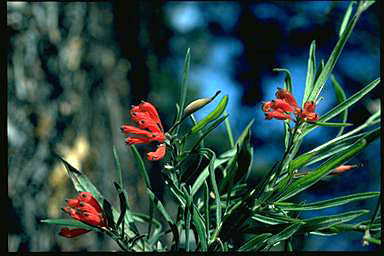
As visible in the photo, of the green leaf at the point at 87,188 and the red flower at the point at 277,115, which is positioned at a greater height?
the red flower at the point at 277,115

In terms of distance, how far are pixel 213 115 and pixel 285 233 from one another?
103 millimetres

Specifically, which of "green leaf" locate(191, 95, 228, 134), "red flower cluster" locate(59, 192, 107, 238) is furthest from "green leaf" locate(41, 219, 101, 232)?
"green leaf" locate(191, 95, 228, 134)

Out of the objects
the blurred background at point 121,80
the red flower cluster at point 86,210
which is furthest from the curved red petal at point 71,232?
the blurred background at point 121,80

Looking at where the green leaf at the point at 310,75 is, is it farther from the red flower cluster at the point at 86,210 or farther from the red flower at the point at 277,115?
the red flower cluster at the point at 86,210

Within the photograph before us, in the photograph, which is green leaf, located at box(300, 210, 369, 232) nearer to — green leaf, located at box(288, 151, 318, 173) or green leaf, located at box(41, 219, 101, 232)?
green leaf, located at box(288, 151, 318, 173)

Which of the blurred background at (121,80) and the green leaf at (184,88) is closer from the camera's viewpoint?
the green leaf at (184,88)

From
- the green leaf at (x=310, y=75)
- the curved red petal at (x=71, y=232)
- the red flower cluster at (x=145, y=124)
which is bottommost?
the curved red petal at (x=71, y=232)

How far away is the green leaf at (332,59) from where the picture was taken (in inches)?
13.0

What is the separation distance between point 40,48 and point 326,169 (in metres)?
1.19

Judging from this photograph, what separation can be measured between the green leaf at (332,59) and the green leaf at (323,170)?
0.07 metres

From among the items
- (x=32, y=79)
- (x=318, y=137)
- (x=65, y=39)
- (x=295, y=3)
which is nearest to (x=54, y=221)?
(x=32, y=79)


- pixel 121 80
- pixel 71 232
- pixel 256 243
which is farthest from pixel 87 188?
pixel 121 80

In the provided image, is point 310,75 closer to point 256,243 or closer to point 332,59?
point 332,59

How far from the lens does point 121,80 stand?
2010 millimetres
